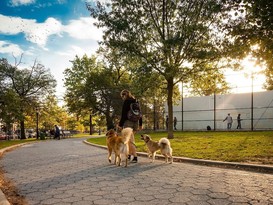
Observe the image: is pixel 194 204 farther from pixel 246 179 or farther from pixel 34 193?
pixel 34 193

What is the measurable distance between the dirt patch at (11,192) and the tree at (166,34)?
13.1 m

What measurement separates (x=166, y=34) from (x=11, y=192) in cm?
1719

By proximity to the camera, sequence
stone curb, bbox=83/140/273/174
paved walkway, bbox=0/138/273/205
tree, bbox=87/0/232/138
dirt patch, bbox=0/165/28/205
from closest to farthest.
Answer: paved walkway, bbox=0/138/273/205, dirt patch, bbox=0/165/28/205, stone curb, bbox=83/140/273/174, tree, bbox=87/0/232/138

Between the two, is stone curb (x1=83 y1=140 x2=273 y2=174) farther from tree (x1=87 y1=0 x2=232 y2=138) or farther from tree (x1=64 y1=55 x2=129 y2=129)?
tree (x1=64 y1=55 x2=129 y2=129)

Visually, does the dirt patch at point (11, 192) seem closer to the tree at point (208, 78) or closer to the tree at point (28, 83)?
the tree at point (208, 78)

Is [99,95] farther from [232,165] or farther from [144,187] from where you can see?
[144,187]

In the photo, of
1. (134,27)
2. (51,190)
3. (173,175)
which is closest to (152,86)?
(134,27)

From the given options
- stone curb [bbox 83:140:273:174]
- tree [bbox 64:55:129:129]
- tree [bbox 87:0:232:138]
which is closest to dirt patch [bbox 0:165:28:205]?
stone curb [bbox 83:140:273:174]

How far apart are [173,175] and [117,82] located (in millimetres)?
45898

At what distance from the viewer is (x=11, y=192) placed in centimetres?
540

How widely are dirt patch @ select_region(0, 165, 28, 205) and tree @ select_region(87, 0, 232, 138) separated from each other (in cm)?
1308

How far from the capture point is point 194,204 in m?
4.19

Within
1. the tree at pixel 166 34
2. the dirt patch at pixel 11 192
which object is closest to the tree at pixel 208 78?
the tree at pixel 166 34

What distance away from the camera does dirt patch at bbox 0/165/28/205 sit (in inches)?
186
